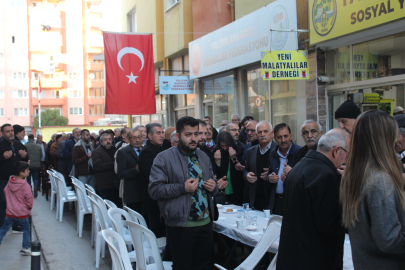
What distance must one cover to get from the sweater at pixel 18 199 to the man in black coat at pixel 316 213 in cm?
496

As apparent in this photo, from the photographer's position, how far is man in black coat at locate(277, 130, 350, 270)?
→ 245cm

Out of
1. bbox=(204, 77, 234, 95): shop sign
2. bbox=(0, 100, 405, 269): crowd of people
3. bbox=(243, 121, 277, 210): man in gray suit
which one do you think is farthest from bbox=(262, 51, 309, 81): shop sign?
bbox=(204, 77, 234, 95): shop sign

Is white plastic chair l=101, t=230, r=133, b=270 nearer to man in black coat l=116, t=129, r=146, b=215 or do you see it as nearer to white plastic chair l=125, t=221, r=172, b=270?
white plastic chair l=125, t=221, r=172, b=270

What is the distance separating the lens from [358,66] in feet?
26.3

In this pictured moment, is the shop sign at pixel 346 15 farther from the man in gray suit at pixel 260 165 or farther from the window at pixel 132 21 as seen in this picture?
the window at pixel 132 21

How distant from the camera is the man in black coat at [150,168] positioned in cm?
508

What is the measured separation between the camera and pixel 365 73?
7816 mm

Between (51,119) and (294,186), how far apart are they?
6029cm

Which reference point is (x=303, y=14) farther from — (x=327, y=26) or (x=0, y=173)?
(x=0, y=173)

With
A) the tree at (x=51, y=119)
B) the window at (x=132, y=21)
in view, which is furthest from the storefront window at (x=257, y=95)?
the tree at (x=51, y=119)

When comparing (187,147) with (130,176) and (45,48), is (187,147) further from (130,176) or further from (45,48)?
(45,48)

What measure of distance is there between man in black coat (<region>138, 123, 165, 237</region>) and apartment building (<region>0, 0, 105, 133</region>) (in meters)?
58.2

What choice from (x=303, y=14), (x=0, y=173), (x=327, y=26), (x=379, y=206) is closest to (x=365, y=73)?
(x=327, y=26)

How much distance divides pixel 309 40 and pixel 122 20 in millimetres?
17382
